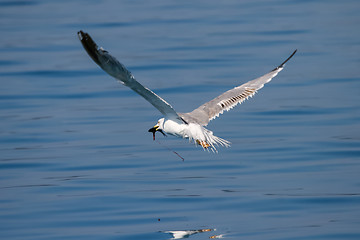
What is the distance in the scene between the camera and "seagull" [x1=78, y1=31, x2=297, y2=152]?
757cm

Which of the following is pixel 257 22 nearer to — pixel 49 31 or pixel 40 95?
pixel 49 31

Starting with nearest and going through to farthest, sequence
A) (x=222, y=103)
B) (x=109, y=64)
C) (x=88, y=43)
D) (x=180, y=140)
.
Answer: (x=88, y=43), (x=109, y=64), (x=222, y=103), (x=180, y=140)

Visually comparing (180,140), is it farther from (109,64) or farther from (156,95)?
(109,64)

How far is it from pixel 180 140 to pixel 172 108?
408 centimetres

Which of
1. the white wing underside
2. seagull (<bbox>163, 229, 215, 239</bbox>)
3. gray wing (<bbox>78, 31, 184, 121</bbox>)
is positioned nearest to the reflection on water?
seagull (<bbox>163, 229, 215, 239</bbox>)

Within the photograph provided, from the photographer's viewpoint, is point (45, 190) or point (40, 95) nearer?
point (45, 190)

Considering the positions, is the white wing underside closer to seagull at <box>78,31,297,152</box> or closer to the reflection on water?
seagull at <box>78,31,297,152</box>

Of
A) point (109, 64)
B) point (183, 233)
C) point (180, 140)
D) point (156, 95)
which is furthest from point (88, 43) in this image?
point (180, 140)

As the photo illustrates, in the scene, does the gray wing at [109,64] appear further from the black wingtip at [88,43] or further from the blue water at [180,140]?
the blue water at [180,140]

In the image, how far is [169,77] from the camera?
55.5 feet

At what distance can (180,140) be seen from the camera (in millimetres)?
12516

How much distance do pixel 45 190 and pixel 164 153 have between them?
2267 mm

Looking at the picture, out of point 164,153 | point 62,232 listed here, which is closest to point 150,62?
point 164,153

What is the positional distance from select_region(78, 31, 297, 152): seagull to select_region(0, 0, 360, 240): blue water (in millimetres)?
895
